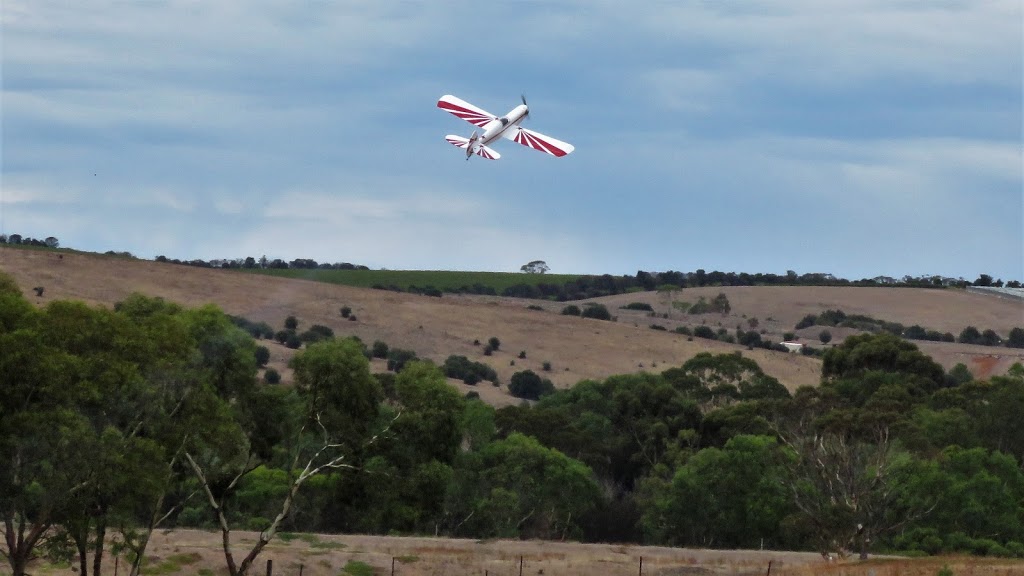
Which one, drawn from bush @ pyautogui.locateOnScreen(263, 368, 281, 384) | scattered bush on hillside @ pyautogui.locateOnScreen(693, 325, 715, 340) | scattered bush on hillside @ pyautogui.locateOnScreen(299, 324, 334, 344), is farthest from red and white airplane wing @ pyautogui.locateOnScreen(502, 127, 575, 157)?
scattered bush on hillside @ pyautogui.locateOnScreen(693, 325, 715, 340)

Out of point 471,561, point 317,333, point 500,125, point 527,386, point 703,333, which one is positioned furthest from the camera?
point 703,333

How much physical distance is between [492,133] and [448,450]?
50.7 ft

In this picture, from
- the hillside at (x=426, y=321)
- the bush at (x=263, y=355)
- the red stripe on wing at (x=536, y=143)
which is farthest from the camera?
the hillside at (x=426, y=321)

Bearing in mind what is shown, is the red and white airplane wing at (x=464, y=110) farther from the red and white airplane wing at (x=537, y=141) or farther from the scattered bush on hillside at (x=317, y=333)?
the scattered bush on hillside at (x=317, y=333)

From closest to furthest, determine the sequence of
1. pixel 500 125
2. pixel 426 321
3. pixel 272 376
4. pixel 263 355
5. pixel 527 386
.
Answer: pixel 500 125 → pixel 272 376 → pixel 263 355 → pixel 527 386 → pixel 426 321

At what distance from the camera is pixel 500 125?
2739 inches

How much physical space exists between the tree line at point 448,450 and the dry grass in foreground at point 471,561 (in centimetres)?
154

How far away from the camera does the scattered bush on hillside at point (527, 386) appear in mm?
144500

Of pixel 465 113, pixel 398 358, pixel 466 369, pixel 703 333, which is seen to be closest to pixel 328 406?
pixel 465 113

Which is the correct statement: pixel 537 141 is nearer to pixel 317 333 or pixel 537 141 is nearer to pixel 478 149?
pixel 478 149

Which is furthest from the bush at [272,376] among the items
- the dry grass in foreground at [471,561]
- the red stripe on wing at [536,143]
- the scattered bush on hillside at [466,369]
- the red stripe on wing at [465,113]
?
the dry grass in foreground at [471,561]

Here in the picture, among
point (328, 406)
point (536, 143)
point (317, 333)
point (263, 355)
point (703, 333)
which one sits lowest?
point (263, 355)

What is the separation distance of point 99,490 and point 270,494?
30.7 meters

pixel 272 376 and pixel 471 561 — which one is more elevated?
pixel 272 376
